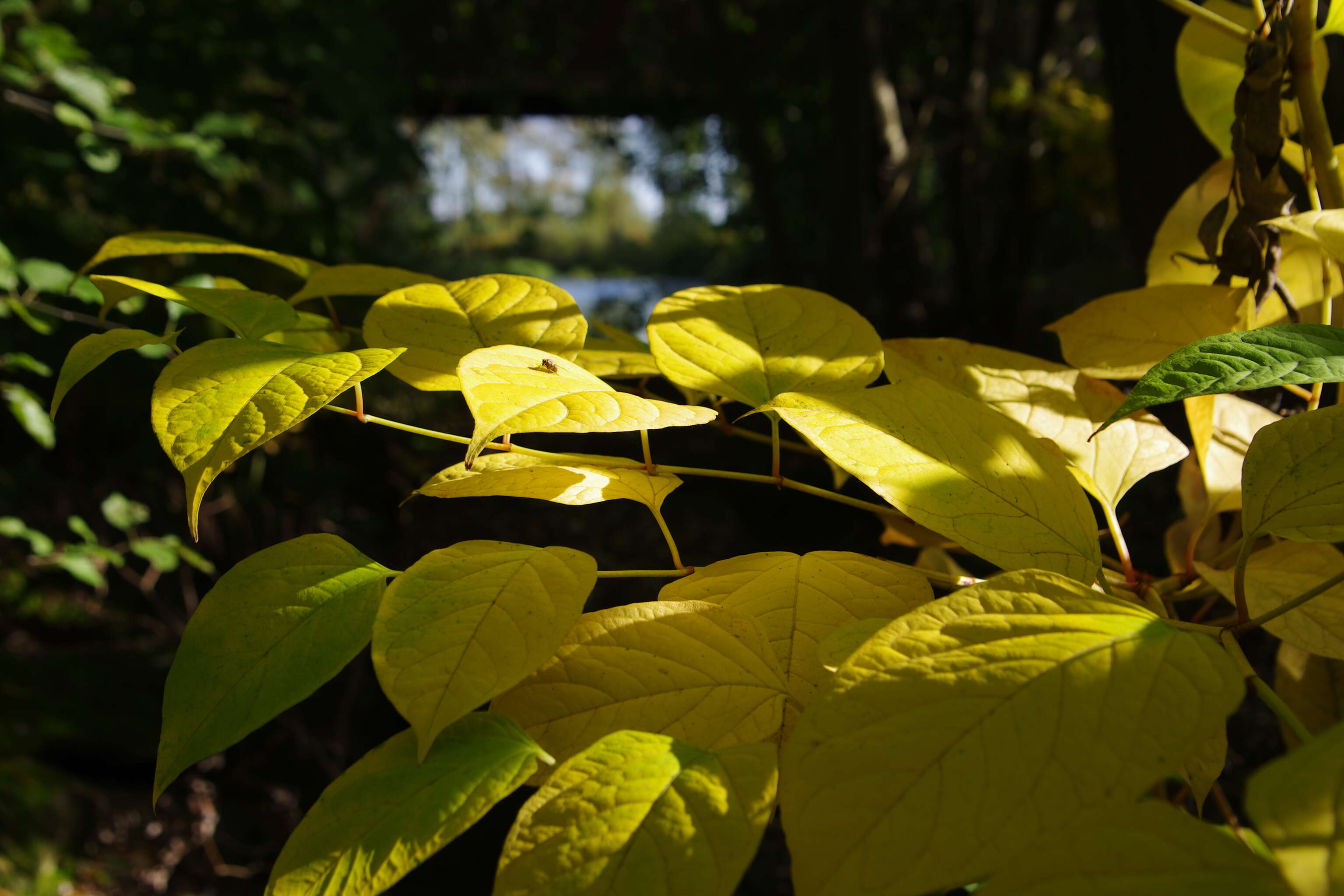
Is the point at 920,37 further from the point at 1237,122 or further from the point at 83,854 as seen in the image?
the point at 83,854

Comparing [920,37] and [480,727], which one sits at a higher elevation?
[920,37]

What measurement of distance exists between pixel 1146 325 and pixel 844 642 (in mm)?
259

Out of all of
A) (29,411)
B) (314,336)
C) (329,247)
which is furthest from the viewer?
(329,247)

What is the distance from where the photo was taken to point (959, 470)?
0.89 feet

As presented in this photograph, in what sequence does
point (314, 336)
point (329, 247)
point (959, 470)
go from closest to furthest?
1. point (959, 470)
2. point (314, 336)
3. point (329, 247)

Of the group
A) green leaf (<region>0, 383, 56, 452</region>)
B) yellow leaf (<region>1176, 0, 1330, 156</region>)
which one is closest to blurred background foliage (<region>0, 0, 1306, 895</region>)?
green leaf (<region>0, 383, 56, 452</region>)

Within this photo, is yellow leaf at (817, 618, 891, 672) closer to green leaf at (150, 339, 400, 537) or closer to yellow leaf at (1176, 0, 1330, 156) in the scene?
green leaf at (150, 339, 400, 537)

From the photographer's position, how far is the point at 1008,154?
143 inches

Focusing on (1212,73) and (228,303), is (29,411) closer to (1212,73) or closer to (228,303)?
(228,303)

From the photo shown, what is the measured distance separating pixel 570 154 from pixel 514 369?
8.73 metres

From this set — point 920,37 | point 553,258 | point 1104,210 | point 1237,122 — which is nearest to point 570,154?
point 553,258

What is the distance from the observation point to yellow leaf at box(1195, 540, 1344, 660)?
278 mm

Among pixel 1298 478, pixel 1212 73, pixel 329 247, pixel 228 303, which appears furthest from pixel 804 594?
pixel 329 247

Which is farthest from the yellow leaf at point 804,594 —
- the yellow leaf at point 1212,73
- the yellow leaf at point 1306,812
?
the yellow leaf at point 1212,73
